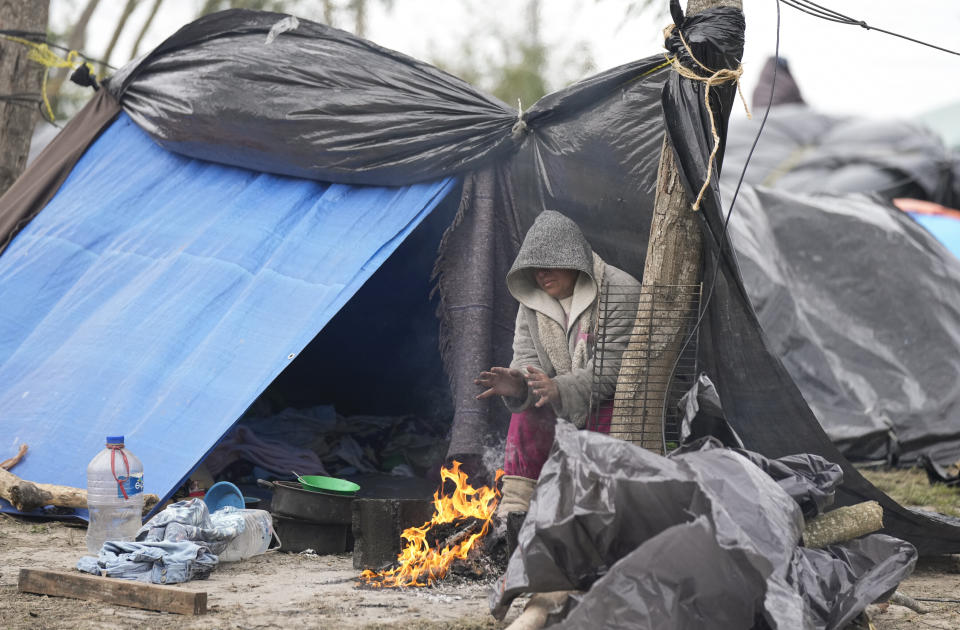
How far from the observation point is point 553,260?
4.14 meters

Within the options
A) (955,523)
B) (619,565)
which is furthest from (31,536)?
(955,523)

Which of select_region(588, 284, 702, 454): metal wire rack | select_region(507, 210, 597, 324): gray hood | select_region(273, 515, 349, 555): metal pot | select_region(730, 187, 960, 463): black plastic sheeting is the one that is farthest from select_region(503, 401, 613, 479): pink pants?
select_region(730, 187, 960, 463): black plastic sheeting

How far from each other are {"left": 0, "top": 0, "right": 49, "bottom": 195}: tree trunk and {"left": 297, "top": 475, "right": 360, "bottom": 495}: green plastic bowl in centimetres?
387

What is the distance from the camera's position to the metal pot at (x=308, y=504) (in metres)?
4.18

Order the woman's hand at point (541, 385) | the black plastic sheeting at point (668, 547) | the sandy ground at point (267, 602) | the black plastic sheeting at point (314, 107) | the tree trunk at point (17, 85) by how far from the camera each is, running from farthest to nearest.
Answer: the tree trunk at point (17, 85) < the black plastic sheeting at point (314, 107) < the woman's hand at point (541, 385) < the sandy ground at point (267, 602) < the black plastic sheeting at point (668, 547)

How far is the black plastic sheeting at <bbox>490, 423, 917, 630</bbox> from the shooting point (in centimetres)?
256

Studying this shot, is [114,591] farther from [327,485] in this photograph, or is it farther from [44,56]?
[44,56]

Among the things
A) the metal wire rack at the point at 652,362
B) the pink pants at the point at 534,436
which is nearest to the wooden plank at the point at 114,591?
the pink pants at the point at 534,436

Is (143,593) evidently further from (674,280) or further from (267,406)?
(267,406)

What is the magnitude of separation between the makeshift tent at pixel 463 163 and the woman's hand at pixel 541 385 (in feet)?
2.12

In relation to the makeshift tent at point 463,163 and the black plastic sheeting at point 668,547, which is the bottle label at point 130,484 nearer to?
the makeshift tent at point 463,163

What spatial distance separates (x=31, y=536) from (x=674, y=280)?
2.95m

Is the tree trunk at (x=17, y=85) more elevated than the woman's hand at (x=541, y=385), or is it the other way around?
the tree trunk at (x=17, y=85)

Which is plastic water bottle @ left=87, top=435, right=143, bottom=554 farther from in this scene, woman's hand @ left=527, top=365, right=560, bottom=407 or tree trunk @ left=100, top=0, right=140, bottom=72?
tree trunk @ left=100, top=0, right=140, bottom=72
